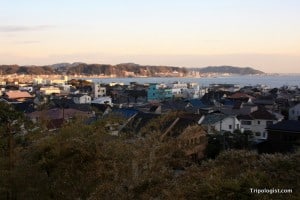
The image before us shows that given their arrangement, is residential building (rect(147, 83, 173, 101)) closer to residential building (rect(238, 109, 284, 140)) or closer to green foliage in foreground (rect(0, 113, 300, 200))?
residential building (rect(238, 109, 284, 140))

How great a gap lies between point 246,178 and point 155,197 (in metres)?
1.42

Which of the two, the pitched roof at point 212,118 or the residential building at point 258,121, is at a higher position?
the pitched roof at point 212,118

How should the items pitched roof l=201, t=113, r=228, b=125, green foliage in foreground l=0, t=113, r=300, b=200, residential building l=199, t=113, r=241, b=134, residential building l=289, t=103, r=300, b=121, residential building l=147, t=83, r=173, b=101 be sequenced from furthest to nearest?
residential building l=147, t=83, r=173, b=101, residential building l=289, t=103, r=300, b=121, pitched roof l=201, t=113, r=228, b=125, residential building l=199, t=113, r=241, b=134, green foliage in foreground l=0, t=113, r=300, b=200

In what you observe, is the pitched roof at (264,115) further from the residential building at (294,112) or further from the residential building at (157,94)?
the residential building at (157,94)

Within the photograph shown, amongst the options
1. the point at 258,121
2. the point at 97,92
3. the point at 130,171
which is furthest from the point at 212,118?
the point at 97,92

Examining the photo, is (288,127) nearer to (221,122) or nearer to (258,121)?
(221,122)

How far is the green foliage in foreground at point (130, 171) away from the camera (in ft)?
16.0

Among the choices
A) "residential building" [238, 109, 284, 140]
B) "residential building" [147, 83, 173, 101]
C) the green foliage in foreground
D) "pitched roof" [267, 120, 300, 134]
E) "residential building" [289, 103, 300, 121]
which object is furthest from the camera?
"residential building" [147, 83, 173, 101]

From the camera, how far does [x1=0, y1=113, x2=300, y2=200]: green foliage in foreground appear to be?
4871mm

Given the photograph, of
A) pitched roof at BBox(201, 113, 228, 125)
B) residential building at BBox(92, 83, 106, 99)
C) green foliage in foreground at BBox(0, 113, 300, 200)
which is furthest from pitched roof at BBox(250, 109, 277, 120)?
residential building at BBox(92, 83, 106, 99)

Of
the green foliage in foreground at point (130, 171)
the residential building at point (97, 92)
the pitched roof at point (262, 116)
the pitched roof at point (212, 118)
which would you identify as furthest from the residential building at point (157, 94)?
the green foliage in foreground at point (130, 171)

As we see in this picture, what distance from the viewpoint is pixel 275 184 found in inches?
189

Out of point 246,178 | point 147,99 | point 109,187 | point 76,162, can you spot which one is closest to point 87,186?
point 76,162

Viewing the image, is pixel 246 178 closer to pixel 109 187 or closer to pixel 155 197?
pixel 155 197
